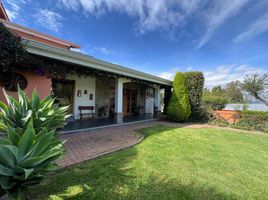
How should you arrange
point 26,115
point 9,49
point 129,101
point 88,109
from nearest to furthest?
point 26,115 < point 9,49 < point 88,109 < point 129,101

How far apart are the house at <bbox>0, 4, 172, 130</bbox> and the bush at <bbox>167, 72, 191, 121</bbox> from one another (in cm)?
126

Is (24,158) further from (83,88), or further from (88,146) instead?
(83,88)

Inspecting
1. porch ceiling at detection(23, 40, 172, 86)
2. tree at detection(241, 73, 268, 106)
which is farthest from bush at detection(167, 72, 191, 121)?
tree at detection(241, 73, 268, 106)

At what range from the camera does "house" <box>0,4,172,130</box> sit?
563 cm

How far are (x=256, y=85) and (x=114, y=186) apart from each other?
18.3m

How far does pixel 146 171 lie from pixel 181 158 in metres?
1.46

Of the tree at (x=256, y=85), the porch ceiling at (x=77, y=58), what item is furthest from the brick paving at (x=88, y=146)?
the tree at (x=256, y=85)

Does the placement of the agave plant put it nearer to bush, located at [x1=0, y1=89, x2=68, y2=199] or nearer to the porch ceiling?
bush, located at [x1=0, y1=89, x2=68, y2=199]

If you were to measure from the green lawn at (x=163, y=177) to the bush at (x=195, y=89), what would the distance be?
721 cm

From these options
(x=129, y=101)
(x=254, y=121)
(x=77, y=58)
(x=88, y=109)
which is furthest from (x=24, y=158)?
(x=129, y=101)

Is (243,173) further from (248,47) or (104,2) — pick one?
(248,47)

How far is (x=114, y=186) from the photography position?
2.96 m

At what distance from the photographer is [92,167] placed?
3.72 metres

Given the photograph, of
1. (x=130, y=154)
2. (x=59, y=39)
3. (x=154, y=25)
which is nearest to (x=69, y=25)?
(x=59, y=39)
